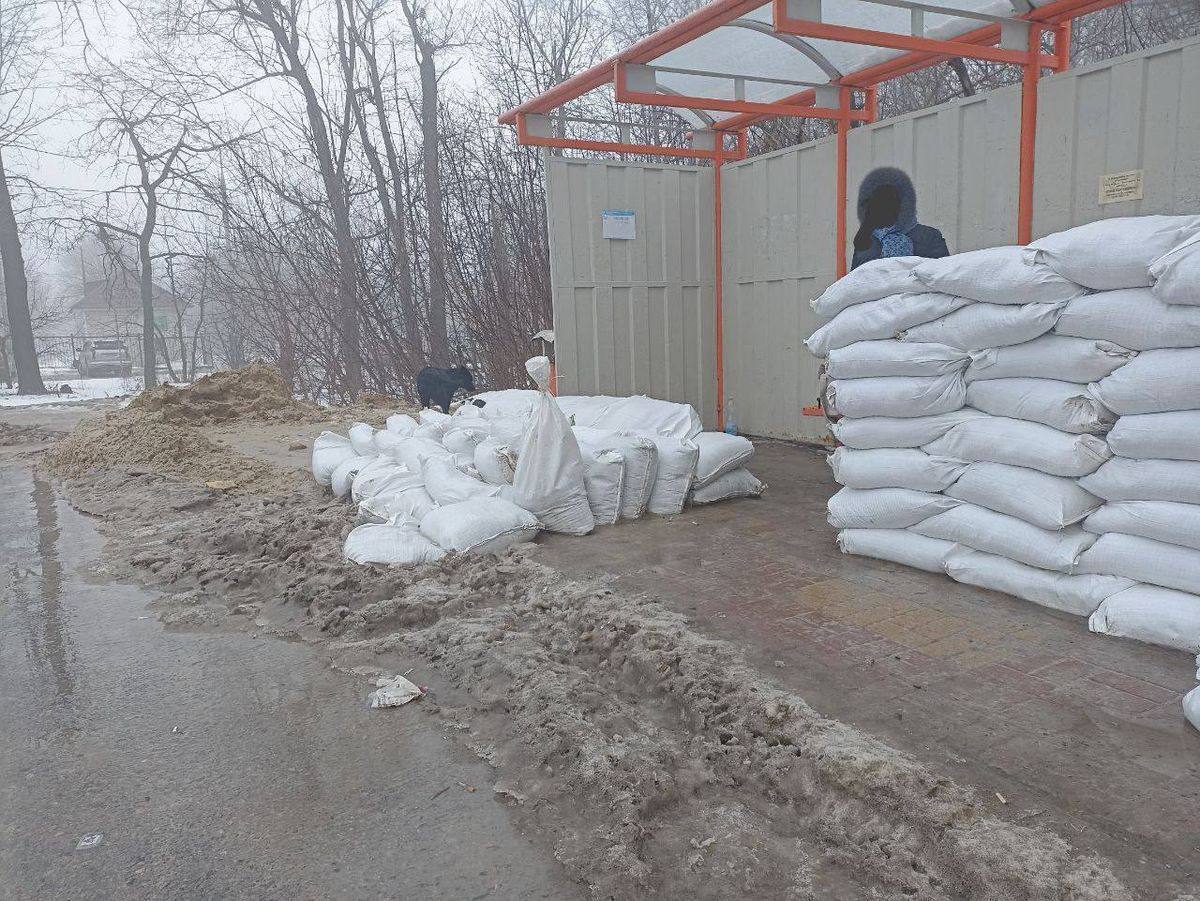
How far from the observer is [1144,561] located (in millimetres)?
3119

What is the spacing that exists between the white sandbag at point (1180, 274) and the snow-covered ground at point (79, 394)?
767 inches

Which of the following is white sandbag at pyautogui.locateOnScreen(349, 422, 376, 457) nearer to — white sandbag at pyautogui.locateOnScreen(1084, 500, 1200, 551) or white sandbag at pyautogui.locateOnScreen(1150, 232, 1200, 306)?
white sandbag at pyautogui.locateOnScreen(1084, 500, 1200, 551)

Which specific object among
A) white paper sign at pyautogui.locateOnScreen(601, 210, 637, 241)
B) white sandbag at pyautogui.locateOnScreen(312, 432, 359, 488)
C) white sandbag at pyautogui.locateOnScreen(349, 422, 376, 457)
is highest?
white paper sign at pyautogui.locateOnScreen(601, 210, 637, 241)

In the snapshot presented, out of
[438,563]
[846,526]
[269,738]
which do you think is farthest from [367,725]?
[846,526]

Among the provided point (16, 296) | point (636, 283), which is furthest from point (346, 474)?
point (16, 296)

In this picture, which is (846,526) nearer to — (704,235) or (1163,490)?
(1163,490)

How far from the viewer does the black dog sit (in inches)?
386

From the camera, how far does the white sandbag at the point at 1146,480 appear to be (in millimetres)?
3027

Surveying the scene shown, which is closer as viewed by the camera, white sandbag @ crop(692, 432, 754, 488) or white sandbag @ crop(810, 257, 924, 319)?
white sandbag @ crop(810, 257, 924, 319)

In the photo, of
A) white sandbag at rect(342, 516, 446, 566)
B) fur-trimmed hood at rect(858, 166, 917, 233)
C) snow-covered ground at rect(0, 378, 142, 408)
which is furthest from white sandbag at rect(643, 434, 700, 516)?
snow-covered ground at rect(0, 378, 142, 408)

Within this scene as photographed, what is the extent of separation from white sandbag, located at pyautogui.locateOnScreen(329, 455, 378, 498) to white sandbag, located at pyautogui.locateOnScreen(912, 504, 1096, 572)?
3866 mm

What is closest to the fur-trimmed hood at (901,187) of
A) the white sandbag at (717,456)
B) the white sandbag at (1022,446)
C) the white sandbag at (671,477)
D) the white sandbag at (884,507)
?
the white sandbag at (717,456)

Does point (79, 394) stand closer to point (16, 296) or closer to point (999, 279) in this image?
point (16, 296)

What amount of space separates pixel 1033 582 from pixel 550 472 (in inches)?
98.6
